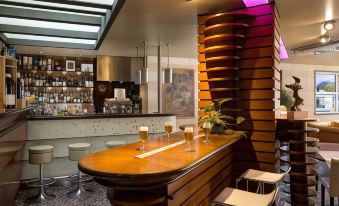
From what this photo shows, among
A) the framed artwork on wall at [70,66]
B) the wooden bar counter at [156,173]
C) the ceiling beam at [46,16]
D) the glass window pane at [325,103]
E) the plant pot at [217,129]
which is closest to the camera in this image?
the wooden bar counter at [156,173]

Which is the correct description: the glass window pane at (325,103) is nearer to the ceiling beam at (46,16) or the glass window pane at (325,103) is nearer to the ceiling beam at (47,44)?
the ceiling beam at (47,44)

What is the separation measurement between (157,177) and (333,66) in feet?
36.8

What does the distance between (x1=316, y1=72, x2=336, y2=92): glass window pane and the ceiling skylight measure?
344 inches

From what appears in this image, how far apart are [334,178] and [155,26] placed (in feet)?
11.5

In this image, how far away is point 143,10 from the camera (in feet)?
12.8

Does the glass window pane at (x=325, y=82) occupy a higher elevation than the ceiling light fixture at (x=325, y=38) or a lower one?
lower

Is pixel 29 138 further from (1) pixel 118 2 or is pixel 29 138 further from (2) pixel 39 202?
(1) pixel 118 2

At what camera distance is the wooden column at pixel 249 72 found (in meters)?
3.58

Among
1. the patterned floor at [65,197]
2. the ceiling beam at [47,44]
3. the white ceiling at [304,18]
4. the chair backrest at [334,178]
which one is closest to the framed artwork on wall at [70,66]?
the ceiling beam at [47,44]

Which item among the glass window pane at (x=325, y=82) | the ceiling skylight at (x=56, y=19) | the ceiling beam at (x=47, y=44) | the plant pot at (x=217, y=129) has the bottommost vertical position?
the plant pot at (x=217, y=129)

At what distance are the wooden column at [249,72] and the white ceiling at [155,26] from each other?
1.13 ft

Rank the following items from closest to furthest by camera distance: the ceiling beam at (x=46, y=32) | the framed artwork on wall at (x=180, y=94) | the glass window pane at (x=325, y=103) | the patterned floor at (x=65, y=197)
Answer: the patterned floor at (x=65, y=197) < the ceiling beam at (x=46, y=32) < the framed artwork on wall at (x=180, y=94) < the glass window pane at (x=325, y=103)

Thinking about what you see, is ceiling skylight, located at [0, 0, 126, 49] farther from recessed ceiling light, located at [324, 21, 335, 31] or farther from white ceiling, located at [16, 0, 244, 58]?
recessed ceiling light, located at [324, 21, 335, 31]

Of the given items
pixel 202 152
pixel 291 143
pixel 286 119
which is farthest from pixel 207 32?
pixel 202 152
